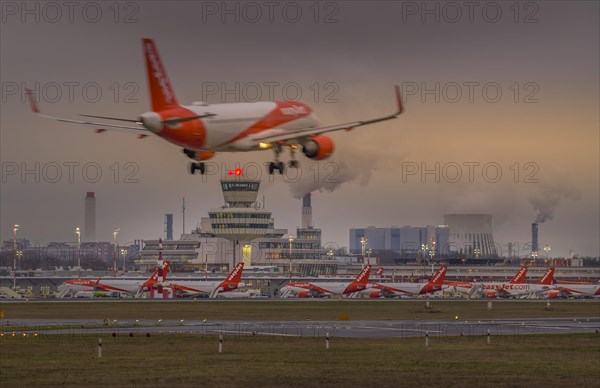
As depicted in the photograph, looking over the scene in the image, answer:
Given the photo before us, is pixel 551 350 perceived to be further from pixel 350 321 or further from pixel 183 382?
pixel 350 321

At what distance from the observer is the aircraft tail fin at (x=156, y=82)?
57594 mm

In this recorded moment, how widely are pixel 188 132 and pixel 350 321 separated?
93.1 meters

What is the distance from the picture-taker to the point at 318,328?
12800 centimetres

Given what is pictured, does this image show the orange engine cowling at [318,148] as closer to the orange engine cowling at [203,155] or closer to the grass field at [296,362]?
the orange engine cowling at [203,155]

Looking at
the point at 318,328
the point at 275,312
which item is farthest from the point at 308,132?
the point at 275,312

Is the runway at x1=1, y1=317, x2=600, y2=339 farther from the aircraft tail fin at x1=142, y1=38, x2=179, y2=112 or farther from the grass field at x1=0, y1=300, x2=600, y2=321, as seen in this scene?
the aircraft tail fin at x1=142, y1=38, x2=179, y2=112

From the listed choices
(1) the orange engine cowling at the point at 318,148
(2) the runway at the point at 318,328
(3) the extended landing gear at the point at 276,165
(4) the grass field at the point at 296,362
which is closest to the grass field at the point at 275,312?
(2) the runway at the point at 318,328

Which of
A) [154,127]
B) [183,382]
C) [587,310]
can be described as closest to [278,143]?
[154,127]

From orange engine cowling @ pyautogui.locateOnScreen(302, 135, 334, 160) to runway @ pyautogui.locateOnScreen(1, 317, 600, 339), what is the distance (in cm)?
5071

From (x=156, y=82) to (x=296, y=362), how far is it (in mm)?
32292

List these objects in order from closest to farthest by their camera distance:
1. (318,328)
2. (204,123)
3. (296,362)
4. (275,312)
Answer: (204,123) < (296,362) < (318,328) < (275,312)

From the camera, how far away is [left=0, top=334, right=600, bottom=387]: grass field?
7100cm

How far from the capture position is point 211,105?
58312 millimetres

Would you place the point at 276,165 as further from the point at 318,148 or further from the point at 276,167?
the point at 318,148
